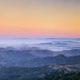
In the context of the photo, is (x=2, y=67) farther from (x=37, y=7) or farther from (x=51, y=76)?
(x=37, y=7)

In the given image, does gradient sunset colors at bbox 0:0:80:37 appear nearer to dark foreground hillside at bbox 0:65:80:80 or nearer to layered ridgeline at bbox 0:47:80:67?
layered ridgeline at bbox 0:47:80:67

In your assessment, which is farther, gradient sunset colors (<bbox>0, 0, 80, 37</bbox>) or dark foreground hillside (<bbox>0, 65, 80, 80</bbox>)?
gradient sunset colors (<bbox>0, 0, 80, 37</bbox>)

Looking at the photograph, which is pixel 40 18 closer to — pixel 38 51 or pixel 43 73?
pixel 38 51

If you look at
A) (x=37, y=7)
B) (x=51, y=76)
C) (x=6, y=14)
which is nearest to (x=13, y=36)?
(x=6, y=14)

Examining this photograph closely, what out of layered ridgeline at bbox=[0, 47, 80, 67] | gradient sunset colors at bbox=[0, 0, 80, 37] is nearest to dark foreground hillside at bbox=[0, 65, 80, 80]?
layered ridgeline at bbox=[0, 47, 80, 67]

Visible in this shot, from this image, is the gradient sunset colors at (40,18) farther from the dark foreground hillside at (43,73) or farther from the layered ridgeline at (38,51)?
the dark foreground hillside at (43,73)

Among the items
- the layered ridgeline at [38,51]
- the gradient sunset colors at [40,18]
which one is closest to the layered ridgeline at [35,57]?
the layered ridgeline at [38,51]

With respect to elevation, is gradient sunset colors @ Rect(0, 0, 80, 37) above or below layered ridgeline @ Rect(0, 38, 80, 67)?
above
